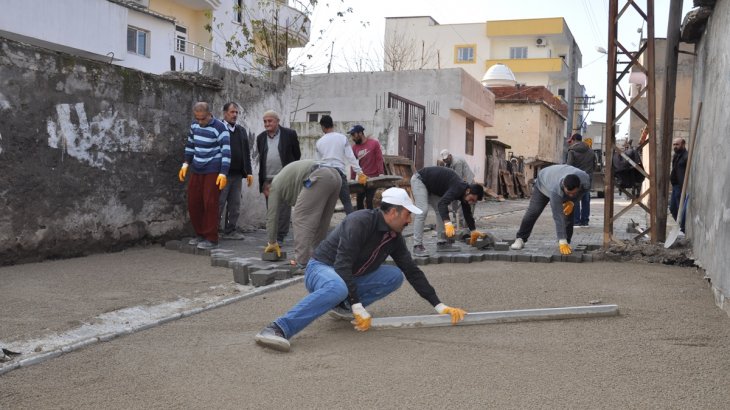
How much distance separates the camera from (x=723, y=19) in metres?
7.05

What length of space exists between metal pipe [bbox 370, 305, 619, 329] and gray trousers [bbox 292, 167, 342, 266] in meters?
2.13

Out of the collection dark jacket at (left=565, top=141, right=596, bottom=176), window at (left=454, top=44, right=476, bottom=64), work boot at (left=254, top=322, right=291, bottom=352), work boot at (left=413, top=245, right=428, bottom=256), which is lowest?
work boot at (left=254, top=322, right=291, bottom=352)

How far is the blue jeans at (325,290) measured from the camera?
433 centimetres

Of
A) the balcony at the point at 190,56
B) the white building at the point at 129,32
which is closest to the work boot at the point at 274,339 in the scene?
the white building at the point at 129,32

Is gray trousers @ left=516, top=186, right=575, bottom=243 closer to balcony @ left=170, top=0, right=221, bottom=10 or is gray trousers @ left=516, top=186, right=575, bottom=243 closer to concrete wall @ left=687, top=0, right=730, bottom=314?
concrete wall @ left=687, top=0, right=730, bottom=314

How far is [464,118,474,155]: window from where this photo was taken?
24.2 metres

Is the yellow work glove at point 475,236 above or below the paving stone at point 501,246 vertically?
above

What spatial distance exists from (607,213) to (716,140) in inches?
82.8

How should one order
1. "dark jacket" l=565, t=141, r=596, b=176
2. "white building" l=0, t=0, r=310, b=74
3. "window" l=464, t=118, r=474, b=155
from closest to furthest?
"dark jacket" l=565, t=141, r=596, b=176 < "white building" l=0, t=0, r=310, b=74 < "window" l=464, t=118, r=474, b=155

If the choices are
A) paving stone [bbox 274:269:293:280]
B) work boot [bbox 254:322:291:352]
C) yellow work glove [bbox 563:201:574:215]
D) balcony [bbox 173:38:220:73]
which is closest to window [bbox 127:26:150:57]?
balcony [bbox 173:38:220:73]

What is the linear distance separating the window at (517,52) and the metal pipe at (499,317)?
49146mm

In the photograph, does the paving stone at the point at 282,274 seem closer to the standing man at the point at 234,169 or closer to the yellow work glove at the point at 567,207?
the standing man at the point at 234,169

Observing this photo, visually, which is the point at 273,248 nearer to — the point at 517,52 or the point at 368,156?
the point at 368,156

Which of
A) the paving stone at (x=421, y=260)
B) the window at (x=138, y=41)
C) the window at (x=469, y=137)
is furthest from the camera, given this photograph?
the window at (x=469, y=137)
